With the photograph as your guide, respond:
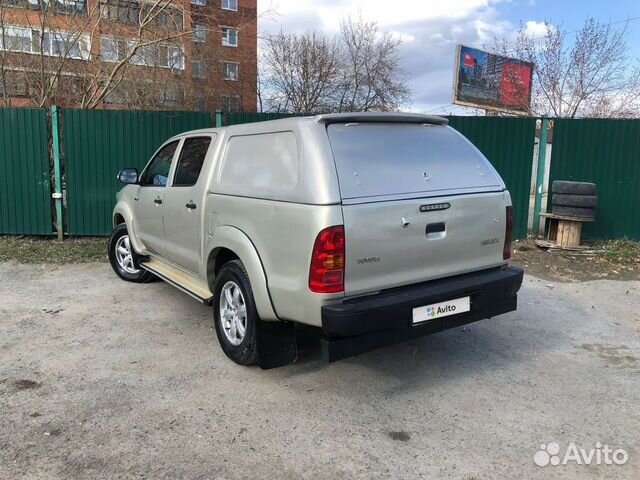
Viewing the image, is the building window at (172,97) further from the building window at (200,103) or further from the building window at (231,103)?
the building window at (231,103)

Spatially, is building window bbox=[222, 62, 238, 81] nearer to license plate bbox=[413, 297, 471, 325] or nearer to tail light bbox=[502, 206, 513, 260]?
tail light bbox=[502, 206, 513, 260]

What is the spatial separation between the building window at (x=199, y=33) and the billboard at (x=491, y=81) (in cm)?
953

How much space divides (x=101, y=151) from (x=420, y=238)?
23.6ft

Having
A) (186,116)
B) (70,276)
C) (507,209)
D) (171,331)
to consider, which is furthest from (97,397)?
(186,116)

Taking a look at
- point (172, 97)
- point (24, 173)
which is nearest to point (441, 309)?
point (24, 173)

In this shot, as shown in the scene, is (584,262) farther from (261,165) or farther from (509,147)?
(261,165)

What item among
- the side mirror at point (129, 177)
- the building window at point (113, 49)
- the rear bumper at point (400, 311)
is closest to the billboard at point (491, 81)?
the building window at point (113, 49)

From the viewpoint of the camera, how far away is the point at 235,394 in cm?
370

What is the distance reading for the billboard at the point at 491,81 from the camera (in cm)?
1631

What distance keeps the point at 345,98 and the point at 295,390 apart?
2763 centimetres

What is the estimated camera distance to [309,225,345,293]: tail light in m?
3.20

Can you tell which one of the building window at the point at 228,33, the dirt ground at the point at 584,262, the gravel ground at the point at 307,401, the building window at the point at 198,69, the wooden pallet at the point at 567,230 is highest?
the building window at the point at 228,33

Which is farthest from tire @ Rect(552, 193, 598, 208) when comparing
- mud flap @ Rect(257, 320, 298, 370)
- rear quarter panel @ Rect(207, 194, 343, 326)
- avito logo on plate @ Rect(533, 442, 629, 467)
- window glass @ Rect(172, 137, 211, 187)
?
rear quarter panel @ Rect(207, 194, 343, 326)

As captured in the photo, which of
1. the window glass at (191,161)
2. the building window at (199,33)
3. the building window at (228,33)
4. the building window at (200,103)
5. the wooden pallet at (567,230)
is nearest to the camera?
the window glass at (191,161)
